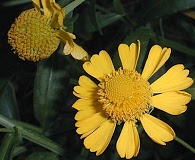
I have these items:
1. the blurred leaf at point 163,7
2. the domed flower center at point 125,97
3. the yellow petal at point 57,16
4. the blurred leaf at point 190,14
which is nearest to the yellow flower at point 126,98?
the domed flower center at point 125,97

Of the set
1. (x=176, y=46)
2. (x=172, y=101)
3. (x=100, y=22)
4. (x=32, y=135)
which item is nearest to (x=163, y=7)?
(x=176, y=46)

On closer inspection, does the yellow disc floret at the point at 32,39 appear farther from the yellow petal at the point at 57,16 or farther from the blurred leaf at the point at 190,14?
the blurred leaf at the point at 190,14

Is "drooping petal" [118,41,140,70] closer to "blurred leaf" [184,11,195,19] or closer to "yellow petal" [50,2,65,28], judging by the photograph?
"yellow petal" [50,2,65,28]

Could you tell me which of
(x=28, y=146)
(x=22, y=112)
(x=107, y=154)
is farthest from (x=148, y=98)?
(x=22, y=112)

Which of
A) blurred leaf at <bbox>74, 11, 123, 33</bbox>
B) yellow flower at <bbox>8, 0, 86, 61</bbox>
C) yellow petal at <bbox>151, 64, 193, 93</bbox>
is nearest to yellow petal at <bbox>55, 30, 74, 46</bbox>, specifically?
yellow flower at <bbox>8, 0, 86, 61</bbox>

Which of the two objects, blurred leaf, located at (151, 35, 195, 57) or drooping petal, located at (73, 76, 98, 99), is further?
blurred leaf, located at (151, 35, 195, 57)
